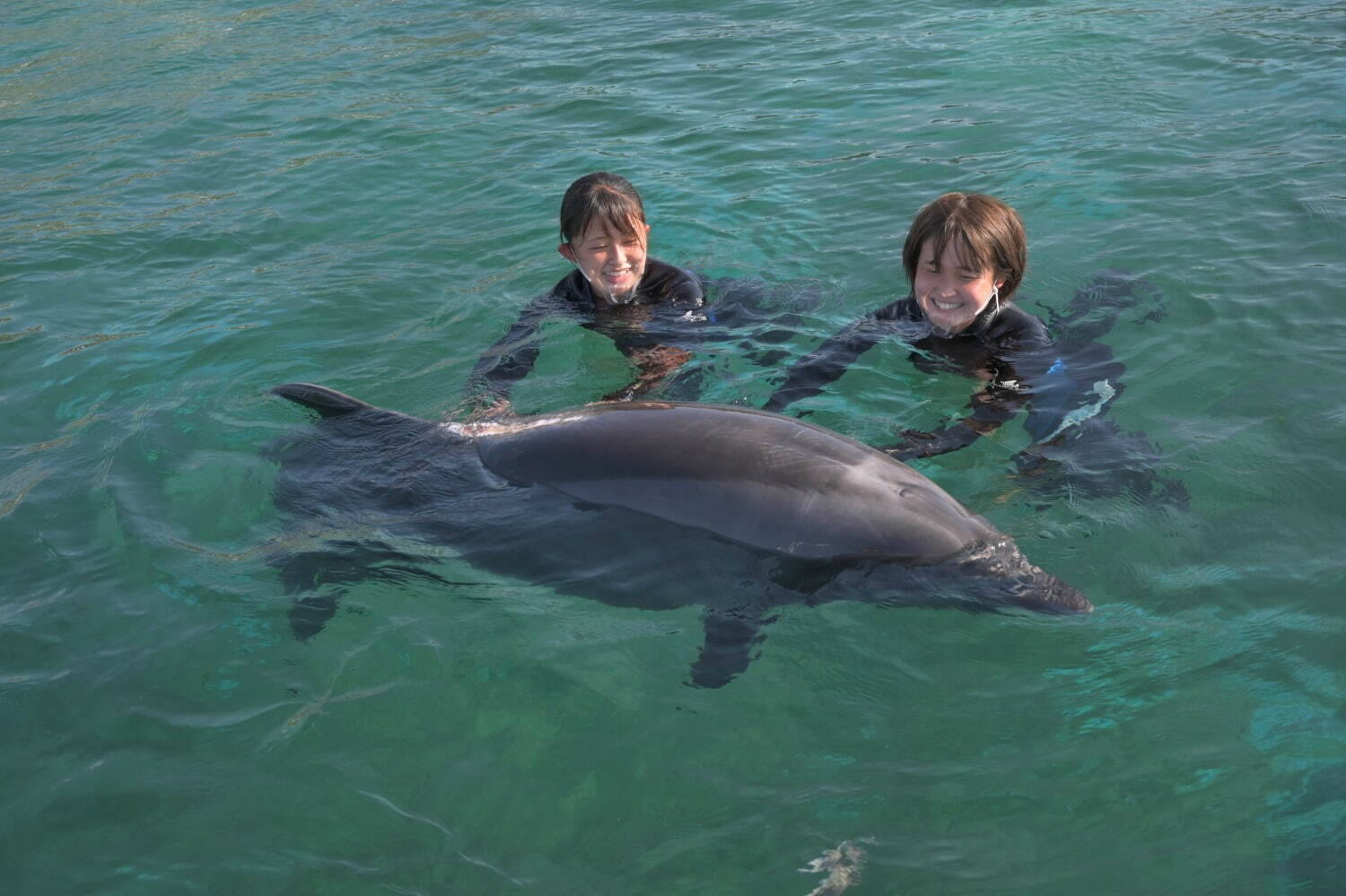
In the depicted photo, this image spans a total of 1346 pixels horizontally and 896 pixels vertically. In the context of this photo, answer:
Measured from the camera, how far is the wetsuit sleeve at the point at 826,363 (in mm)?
5957

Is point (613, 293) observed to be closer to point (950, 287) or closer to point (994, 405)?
point (950, 287)

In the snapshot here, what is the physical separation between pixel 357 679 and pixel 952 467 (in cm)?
285

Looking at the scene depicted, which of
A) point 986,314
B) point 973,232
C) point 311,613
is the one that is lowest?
point 311,613

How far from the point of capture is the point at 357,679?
177 inches

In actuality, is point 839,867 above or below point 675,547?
below

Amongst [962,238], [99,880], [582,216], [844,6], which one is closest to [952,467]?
[962,238]

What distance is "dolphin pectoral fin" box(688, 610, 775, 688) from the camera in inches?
166

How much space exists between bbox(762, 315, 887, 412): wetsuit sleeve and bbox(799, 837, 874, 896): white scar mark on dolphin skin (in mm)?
2611

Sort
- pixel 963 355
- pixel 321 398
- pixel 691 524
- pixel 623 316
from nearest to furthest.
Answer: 1. pixel 691 524
2. pixel 321 398
3. pixel 963 355
4. pixel 623 316

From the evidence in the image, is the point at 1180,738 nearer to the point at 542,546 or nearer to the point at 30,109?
the point at 542,546

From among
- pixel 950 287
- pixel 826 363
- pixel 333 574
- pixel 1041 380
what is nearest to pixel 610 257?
pixel 826 363

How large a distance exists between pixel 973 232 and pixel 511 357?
2735mm

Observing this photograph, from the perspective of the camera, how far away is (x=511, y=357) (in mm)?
6715

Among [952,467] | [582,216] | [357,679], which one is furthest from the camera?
[582,216]
